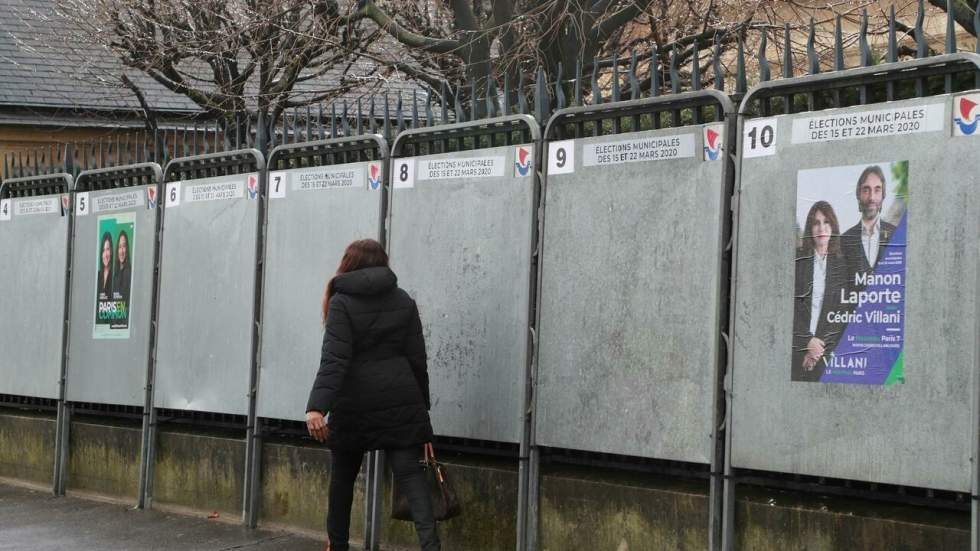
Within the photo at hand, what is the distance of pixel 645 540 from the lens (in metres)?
6.73

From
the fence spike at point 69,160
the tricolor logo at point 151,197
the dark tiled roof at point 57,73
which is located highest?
the dark tiled roof at point 57,73

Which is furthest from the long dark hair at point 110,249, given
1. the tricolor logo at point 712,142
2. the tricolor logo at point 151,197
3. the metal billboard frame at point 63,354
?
the tricolor logo at point 712,142

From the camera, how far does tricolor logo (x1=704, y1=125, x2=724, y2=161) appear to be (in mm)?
6398

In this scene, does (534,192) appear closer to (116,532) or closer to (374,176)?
(374,176)

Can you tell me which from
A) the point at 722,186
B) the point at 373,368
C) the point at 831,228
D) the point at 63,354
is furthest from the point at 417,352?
the point at 63,354

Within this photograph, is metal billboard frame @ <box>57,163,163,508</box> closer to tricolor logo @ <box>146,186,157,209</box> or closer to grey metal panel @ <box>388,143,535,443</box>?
tricolor logo @ <box>146,186,157,209</box>

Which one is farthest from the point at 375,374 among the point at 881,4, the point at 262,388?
the point at 881,4

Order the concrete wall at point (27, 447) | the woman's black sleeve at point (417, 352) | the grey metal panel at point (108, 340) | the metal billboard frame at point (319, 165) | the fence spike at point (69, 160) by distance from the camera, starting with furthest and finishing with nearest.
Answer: the concrete wall at point (27, 447)
the fence spike at point (69, 160)
the grey metal panel at point (108, 340)
the metal billboard frame at point (319, 165)
the woman's black sleeve at point (417, 352)

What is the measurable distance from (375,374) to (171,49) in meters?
11.1

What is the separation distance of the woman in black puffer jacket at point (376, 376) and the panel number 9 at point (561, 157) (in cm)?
97

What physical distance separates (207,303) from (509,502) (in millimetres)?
3063

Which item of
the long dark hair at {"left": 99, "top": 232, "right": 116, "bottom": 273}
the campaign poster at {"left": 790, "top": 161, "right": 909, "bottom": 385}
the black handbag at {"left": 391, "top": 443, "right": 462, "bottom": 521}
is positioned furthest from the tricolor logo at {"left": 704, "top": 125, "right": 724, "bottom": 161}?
the long dark hair at {"left": 99, "top": 232, "right": 116, "bottom": 273}

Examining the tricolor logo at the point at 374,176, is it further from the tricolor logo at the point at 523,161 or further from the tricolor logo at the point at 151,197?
the tricolor logo at the point at 151,197

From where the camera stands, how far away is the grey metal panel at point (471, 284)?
7398 mm
